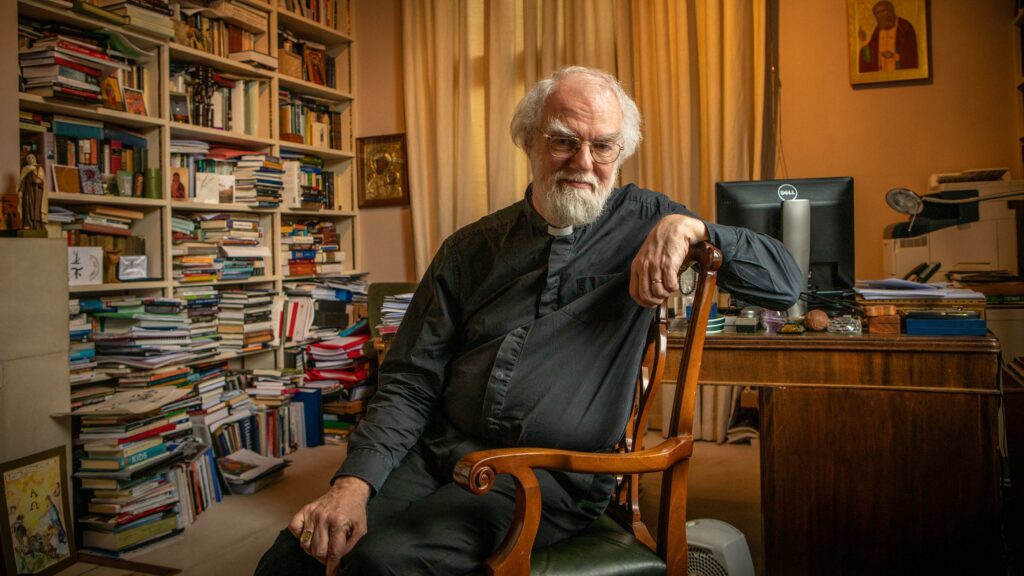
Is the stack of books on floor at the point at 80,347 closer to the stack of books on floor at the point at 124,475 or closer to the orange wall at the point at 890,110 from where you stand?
the stack of books on floor at the point at 124,475

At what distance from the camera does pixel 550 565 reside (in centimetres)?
114

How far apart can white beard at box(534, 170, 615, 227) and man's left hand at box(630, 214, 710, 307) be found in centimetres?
23

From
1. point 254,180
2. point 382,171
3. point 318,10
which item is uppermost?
point 318,10

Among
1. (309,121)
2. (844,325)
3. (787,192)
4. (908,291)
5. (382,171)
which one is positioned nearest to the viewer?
(844,325)

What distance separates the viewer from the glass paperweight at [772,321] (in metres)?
1.93

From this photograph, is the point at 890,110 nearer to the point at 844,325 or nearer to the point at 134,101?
the point at 844,325

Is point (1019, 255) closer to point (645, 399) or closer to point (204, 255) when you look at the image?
point (645, 399)

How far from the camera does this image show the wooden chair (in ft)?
3.42

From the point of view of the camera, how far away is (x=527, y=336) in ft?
4.46

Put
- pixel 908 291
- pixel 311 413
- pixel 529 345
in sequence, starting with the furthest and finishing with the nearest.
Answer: pixel 311 413, pixel 908 291, pixel 529 345

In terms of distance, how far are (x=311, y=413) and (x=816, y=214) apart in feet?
8.72

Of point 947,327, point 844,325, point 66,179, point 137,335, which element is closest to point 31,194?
point 66,179

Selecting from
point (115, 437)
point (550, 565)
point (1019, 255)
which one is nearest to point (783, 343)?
point (550, 565)

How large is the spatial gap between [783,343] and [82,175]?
2741mm
